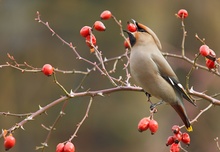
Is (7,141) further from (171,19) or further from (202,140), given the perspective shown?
(171,19)

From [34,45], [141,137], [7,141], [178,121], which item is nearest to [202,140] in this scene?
[178,121]

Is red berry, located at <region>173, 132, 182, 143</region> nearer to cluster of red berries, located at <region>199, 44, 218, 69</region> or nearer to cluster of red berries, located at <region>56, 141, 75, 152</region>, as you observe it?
cluster of red berries, located at <region>199, 44, 218, 69</region>

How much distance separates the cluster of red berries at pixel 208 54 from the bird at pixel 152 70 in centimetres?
44

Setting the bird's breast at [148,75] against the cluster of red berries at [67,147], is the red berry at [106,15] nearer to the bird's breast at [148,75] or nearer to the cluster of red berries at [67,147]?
the bird's breast at [148,75]

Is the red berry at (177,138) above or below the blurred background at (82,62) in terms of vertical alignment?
below

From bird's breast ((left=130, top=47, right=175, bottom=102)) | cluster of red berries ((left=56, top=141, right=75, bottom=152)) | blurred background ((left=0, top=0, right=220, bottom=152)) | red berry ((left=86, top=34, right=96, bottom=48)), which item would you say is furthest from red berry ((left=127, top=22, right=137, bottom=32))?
blurred background ((left=0, top=0, right=220, bottom=152))

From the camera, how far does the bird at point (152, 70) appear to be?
4.60 meters

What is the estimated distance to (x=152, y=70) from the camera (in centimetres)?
465

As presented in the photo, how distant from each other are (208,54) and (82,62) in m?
6.22

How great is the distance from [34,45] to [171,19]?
227 cm

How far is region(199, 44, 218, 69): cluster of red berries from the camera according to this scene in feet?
13.4

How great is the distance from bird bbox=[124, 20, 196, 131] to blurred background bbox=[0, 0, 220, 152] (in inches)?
206

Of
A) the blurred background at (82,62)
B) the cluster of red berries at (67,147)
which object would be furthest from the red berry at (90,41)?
the blurred background at (82,62)

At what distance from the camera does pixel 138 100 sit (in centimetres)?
1039
